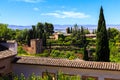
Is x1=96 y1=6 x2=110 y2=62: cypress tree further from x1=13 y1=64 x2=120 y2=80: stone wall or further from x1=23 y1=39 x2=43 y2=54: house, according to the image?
x1=23 y1=39 x2=43 y2=54: house

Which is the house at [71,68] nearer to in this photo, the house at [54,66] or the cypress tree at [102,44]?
the house at [54,66]

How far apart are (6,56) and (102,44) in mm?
11815

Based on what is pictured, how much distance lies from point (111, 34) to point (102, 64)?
178 ft

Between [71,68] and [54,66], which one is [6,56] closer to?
[54,66]

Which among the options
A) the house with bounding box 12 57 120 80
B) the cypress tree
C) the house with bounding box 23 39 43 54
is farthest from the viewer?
the house with bounding box 23 39 43 54

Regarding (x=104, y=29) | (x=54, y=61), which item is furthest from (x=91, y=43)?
(x=54, y=61)

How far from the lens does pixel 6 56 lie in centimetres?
1359

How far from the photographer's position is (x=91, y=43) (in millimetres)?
56906

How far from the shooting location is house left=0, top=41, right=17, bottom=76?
13.5 m

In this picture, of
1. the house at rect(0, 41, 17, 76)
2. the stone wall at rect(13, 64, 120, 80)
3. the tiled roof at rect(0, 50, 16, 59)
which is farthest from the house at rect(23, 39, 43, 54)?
Answer: the stone wall at rect(13, 64, 120, 80)

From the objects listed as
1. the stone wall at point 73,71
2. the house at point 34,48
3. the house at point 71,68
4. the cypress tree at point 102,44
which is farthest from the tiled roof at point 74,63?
the house at point 34,48

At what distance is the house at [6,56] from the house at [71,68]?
41 cm

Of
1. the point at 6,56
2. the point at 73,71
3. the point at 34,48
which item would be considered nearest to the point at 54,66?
the point at 73,71

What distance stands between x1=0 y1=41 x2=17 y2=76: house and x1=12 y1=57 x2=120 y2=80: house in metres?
0.41
